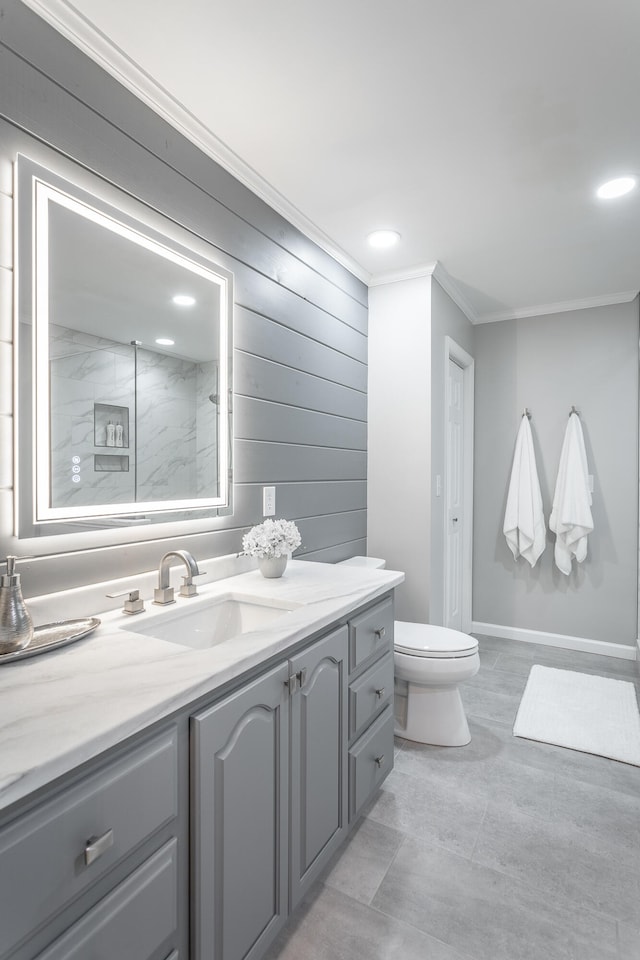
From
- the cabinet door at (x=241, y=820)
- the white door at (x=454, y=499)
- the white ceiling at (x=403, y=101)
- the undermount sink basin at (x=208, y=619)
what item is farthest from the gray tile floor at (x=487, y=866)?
the white ceiling at (x=403, y=101)

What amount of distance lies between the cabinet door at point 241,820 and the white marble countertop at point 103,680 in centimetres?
9

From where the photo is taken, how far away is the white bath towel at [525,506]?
3668mm

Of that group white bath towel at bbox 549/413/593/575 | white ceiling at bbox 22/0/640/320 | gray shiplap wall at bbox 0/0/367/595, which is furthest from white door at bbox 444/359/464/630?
white ceiling at bbox 22/0/640/320

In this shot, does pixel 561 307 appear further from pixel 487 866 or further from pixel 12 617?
pixel 12 617

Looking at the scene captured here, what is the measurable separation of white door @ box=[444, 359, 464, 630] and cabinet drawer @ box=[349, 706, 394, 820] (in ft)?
5.22

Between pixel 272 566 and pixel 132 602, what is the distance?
1.92 ft

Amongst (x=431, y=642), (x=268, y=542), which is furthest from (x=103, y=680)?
(x=431, y=642)

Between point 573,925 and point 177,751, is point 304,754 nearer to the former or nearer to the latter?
point 177,751

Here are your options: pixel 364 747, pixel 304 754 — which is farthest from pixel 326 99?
pixel 364 747

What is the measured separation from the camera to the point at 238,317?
1996mm

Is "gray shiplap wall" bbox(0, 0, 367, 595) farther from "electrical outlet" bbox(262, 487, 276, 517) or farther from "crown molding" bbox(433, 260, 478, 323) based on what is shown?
"crown molding" bbox(433, 260, 478, 323)

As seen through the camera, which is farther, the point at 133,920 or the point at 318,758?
the point at 318,758

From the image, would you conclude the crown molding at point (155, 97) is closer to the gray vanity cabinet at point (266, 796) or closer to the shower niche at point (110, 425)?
the shower niche at point (110, 425)

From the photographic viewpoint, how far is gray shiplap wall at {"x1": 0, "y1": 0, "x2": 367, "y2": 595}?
124 centimetres
